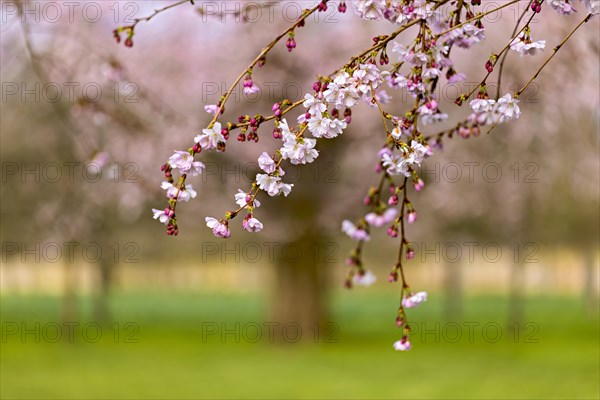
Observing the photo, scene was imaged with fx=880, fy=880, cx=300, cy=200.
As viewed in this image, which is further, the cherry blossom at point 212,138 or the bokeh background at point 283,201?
the bokeh background at point 283,201

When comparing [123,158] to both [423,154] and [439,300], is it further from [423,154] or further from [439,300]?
[439,300]

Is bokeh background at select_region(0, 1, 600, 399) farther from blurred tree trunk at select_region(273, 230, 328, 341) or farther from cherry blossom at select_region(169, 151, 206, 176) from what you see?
cherry blossom at select_region(169, 151, 206, 176)

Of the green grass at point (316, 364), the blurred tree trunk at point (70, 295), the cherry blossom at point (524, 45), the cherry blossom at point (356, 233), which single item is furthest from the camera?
the blurred tree trunk at point (70, 295)

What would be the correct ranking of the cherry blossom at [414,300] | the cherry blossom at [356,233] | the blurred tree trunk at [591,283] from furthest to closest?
the blurred tree trunk at [591,283] < the cherry blossom at [356,233] < the cherry blossom at [414,300]

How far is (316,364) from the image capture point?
1692 cm

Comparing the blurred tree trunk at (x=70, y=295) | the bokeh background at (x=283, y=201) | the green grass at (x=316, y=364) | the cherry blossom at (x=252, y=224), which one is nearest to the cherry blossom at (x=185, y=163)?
the cherry blossom at (x=252, y=224)

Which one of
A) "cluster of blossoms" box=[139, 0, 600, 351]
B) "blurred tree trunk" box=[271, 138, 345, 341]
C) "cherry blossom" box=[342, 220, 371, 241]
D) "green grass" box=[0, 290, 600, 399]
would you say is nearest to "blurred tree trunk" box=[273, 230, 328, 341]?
"blurred tree trunk" box=[271, 138, 345, 341]

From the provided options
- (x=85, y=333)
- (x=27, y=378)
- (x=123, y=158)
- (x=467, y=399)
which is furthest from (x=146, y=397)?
(x=85, y=333)

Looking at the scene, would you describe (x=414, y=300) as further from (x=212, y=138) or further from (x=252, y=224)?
(x=212, y=138)

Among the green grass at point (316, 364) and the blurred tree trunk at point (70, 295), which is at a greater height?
the blurred tree trunk at point (70, 295)

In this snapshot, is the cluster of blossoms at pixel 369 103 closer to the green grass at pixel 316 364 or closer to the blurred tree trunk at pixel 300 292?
the green grass at pixel 316 364

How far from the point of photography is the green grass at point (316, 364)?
13727mm

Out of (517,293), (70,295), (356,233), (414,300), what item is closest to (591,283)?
(517,293)

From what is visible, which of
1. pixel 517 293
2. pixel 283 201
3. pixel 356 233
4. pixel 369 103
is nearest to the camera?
pixel 369 103
